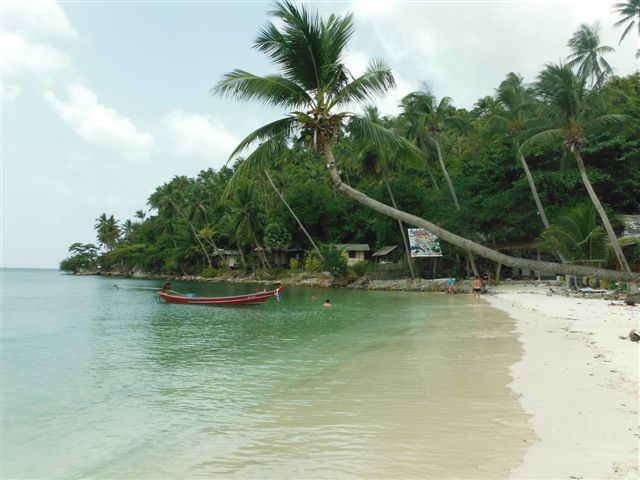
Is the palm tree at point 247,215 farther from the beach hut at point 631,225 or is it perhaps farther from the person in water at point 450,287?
the beach hut at point 631,225

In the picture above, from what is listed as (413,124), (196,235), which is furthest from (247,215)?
(413,124)

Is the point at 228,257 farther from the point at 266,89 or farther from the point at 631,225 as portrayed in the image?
the point at 266,89

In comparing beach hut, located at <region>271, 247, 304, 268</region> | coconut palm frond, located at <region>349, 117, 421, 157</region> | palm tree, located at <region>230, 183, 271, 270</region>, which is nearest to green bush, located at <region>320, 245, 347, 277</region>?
palm tree, located at <region>230, 183, 271, 270</region>

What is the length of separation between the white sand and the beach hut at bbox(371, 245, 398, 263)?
3066 cm

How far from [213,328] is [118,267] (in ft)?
243

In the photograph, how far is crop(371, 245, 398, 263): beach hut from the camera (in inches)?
1694

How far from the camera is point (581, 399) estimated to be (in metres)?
5.60

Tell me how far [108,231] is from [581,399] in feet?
282

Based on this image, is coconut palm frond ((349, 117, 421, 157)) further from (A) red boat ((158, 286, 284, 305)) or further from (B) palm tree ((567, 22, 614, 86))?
(B) palm tree ((567, 22, 614, 86))

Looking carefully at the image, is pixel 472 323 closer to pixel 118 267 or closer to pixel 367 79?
pixel 367 79

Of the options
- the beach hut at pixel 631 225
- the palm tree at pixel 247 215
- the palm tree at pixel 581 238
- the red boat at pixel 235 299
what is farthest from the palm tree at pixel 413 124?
A: the palm tree at pixel 247 215

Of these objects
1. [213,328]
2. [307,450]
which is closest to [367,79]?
[307,450]

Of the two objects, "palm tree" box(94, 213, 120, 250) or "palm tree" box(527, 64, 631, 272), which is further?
"palm tree" box(94, 213, 120, 250)

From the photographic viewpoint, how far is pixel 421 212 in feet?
131
